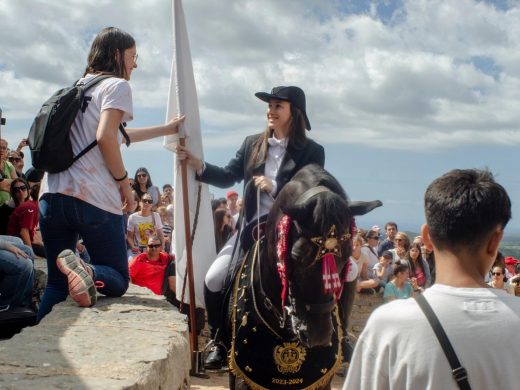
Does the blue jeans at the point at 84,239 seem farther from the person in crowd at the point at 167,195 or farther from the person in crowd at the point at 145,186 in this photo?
the person in crowd at the point at 167,195

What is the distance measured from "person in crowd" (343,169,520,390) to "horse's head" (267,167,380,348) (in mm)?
1945

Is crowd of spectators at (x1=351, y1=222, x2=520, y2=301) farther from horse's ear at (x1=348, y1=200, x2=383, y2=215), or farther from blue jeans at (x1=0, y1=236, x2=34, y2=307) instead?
blue jeans at (x1=0, y1=236, x2=34, y2=307)

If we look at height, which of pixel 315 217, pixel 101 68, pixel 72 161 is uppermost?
pixel 101 68

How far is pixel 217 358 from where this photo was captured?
5184 millimetres

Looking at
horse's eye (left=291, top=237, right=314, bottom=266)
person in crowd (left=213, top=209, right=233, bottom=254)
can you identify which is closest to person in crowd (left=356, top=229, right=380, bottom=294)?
person in crowd (left=213, top=209, right=233, bottom=254)

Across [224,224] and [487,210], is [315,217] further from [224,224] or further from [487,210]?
[224,224]

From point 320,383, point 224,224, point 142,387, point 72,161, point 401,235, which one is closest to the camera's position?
point 142,387

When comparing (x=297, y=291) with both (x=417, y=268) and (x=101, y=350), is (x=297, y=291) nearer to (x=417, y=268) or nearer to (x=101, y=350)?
(x=101, y=350)

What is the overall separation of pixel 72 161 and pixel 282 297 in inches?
58.4

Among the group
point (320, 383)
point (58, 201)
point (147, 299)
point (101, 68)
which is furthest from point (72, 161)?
point (320, 383)

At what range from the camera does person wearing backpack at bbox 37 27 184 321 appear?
3.96 m

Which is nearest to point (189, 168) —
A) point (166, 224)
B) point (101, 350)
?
point (101, 350)

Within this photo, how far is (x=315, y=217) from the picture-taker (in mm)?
4059

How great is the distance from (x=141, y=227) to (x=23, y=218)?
267cm
